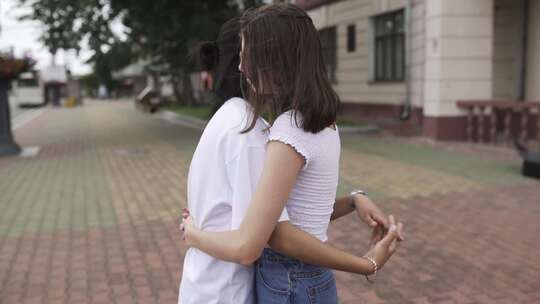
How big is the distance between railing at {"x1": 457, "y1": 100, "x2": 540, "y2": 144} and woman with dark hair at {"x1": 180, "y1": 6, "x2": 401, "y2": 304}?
Answer: 408 inches

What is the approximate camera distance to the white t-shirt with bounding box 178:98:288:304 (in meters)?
1.51

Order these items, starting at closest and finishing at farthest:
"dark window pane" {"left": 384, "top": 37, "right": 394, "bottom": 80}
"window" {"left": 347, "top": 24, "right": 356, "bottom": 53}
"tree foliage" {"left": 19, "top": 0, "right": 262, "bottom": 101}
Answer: "tree foliage" {"left": 19, "top": 0, "right": 262, "bottom": 101} < "dark window pane" {"left": 384, "top": 37, "right": 394, "bottom": 80} < "window" {"left": 347, "top": 24, "right": 356, "bottom": 53}

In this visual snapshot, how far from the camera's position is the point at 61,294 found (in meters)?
4.15

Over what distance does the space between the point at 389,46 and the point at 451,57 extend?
5.12m

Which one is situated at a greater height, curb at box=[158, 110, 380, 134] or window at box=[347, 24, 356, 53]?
window at box=[347, 24, 356, 53]

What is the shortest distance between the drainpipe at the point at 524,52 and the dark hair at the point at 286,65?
40.2ft

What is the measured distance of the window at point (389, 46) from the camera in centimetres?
1644

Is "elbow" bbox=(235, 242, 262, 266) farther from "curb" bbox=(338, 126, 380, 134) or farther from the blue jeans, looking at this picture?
"curb" bbox=(338, 126, 380, 134)

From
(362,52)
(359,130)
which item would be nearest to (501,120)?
(359,130)

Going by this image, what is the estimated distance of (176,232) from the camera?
18.8 feet

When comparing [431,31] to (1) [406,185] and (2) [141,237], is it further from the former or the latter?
(2) [141,237]

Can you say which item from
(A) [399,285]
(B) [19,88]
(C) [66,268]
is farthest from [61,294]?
(B) [19,88]

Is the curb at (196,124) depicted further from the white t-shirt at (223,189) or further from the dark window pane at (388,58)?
the white t-shirt at (223,189)

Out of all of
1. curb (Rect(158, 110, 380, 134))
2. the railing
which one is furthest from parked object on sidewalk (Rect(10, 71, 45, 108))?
the railing
